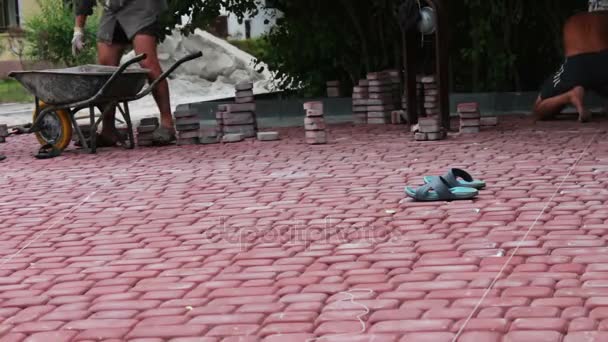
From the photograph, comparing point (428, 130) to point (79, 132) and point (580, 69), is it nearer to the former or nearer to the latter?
point (580, 69)

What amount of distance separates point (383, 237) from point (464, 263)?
2.52ft

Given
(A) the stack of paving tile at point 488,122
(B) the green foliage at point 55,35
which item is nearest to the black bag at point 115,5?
(A) the stack of paving tile at point 488,122

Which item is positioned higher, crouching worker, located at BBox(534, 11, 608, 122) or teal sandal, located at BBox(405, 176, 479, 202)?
crouching worker, located at BBox(534, 11, 608, 122)

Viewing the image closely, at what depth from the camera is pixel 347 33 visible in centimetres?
1410

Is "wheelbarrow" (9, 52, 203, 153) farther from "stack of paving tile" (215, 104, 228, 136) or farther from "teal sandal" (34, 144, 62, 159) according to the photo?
"stack of paving tile" (215, 104, 228, 136)

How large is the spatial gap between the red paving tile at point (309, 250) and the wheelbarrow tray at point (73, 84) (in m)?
1.15

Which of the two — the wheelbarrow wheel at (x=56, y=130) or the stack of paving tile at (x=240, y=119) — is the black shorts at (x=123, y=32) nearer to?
the wheelbarrow wheel at (x=56, y=130)

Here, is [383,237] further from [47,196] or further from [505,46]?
[505,46]

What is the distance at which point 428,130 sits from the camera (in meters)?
10.4

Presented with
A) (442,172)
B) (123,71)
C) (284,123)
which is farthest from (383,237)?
(284,123)

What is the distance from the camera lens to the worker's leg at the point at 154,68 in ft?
36.4

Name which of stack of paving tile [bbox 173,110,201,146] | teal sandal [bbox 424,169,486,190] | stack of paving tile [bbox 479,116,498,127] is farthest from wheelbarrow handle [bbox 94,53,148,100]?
teal sandal [bbox 424,169,486,190]

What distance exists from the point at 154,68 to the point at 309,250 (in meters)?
5.78

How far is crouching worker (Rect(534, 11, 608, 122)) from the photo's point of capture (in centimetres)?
1165
